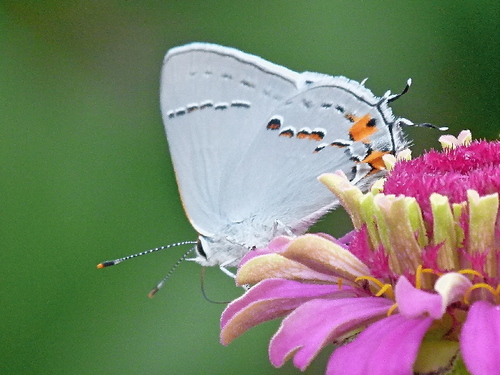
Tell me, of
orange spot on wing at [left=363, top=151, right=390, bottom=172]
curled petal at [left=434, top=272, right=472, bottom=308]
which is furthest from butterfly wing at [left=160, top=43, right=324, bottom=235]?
curled petal at [left=434, top=272, right=472, bottom=308]

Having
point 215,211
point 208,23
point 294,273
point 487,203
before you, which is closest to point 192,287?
point 215,211

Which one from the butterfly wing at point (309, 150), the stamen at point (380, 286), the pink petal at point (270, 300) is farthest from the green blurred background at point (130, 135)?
the stamen at point (380, 286)

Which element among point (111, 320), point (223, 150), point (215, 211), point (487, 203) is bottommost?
point (111, 320)

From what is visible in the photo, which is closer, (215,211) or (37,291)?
(215,211)

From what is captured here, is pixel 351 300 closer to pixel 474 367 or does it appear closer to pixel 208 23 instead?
pixel 474 367

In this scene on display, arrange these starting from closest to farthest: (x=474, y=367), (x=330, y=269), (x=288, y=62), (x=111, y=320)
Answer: (x=474, y=367), (x=330, y=269), (x=111, y=320), (x=288, y=62)

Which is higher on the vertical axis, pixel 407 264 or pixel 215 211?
pixel 407 264

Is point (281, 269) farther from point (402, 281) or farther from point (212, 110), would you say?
point (212, 110)
